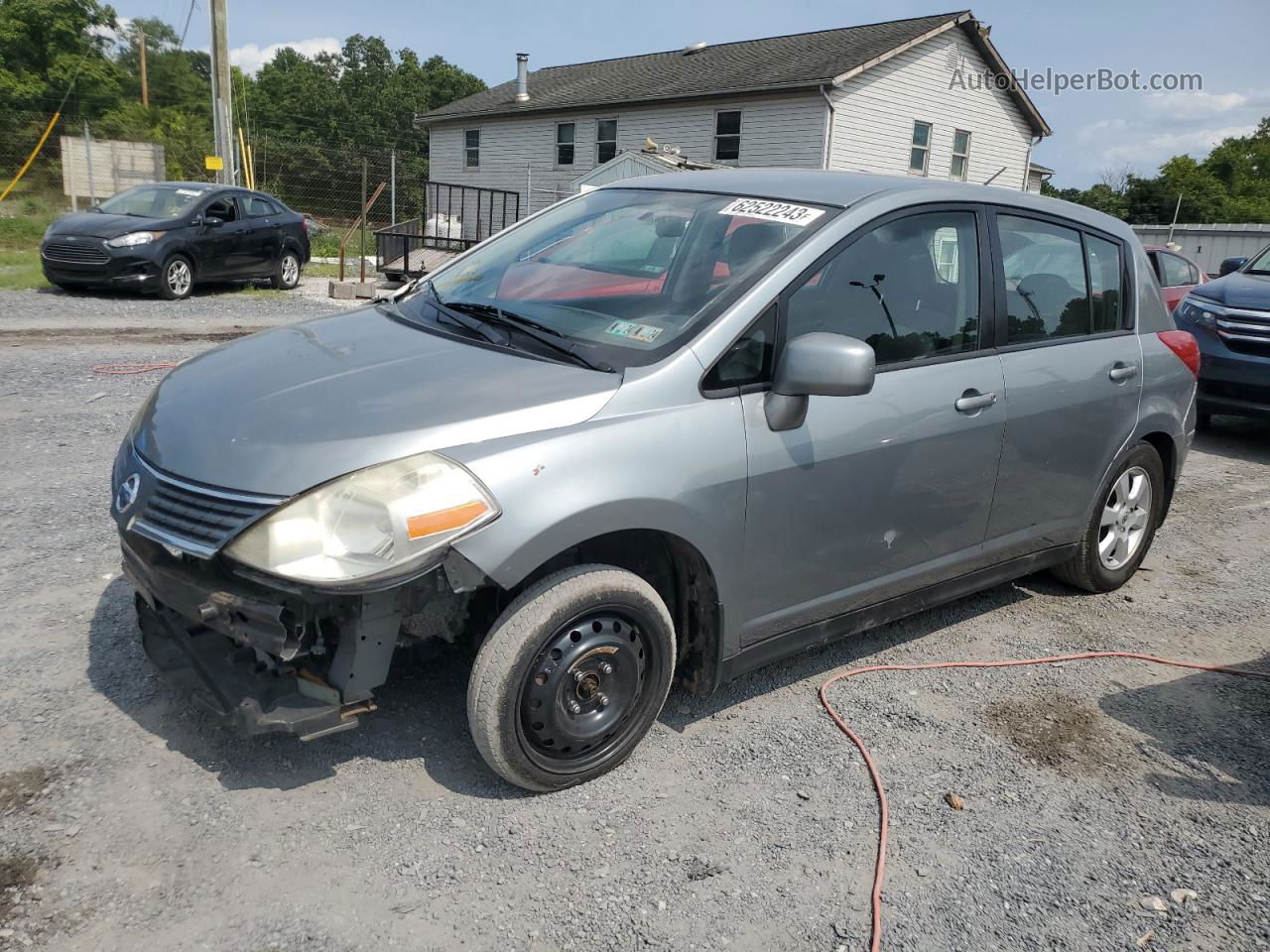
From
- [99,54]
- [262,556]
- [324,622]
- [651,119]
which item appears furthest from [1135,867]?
[99,54]

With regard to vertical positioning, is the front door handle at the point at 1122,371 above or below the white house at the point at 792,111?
below

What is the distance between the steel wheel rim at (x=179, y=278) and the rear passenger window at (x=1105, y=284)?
12495mm

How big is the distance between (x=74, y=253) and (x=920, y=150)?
2104 centimetres

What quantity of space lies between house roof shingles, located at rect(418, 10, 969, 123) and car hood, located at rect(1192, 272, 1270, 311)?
624 inches

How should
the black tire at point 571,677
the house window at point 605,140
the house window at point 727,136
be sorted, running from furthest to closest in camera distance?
the house window at point 605,140, the house window at point 727,136, the black tire at point 571,677

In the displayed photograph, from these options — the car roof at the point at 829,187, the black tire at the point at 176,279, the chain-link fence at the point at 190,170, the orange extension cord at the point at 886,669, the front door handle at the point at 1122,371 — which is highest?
the chain-link fence at the point at 190,170

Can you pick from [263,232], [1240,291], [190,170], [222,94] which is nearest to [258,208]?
[263,232]

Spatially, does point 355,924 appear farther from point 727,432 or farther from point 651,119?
point 651,119

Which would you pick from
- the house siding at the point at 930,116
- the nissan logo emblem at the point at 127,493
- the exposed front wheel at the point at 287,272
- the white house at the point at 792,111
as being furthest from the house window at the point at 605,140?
the nissan logo emblem at the point at 127,493

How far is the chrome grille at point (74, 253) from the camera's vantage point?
1303cm

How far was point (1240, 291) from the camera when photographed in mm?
8602

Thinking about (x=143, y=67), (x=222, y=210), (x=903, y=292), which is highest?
(x=143, y=67)

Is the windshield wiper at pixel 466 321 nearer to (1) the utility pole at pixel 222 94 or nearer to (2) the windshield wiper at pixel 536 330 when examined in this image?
(2) the windshield wiper at pixel 536 330

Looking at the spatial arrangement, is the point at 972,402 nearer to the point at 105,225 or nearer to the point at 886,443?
the point at 886,443
